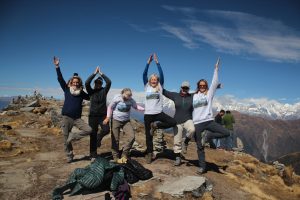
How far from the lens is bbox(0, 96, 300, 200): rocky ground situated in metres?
10.2

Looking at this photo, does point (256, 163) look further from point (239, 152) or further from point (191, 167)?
point (191, 167)

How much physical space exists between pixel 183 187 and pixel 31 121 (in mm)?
20986

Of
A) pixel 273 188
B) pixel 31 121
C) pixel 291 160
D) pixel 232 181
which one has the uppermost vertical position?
pixel 31 121

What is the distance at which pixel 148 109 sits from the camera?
12492mm

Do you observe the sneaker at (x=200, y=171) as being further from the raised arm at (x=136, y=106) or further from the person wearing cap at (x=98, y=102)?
the person wearing cap at (x=98, y=102)

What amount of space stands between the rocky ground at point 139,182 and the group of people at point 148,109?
48.7 inches

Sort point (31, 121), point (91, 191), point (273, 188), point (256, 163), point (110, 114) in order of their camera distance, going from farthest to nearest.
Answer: point (31, 121)
point (256, 163)
point (273, 188)
point (110, 114)
point (91, 191)

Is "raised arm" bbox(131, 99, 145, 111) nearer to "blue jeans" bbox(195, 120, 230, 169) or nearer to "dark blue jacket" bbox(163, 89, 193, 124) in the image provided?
"dark blue jacket" bbox(163, 89, 193, 124)

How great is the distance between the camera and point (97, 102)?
12859mm

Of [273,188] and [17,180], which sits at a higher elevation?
[17,180]

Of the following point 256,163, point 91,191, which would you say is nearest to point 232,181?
point 91,191

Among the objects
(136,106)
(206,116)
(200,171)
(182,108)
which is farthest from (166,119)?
(200,171)

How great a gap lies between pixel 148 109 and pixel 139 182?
Answer: 10.5 feet

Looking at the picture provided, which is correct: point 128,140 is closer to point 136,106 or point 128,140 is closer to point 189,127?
point 136,106
